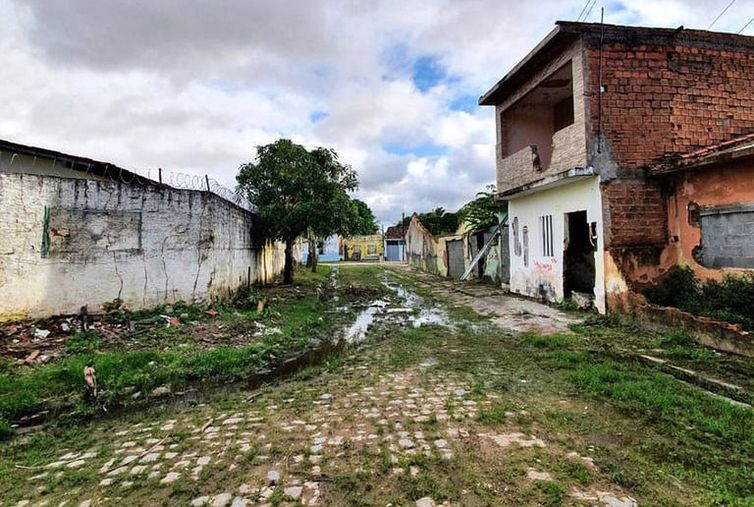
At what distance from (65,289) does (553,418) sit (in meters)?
8.54

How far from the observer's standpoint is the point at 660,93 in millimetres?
8266

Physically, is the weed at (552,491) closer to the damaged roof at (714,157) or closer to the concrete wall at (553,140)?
the damaged roof at (714,157)

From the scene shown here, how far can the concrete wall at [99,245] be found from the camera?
277 inches

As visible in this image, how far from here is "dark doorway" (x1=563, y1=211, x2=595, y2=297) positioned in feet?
33.7

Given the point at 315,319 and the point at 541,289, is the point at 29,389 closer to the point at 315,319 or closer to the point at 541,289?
the point at 315,319

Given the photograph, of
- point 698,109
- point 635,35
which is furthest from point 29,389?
point 698,109

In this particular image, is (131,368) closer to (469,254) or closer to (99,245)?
(99,245)

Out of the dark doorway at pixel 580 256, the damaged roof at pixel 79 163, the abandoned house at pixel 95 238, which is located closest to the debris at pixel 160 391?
the abandoned house at pixel 95 238

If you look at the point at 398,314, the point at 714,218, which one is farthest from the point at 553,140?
the point at 398,314

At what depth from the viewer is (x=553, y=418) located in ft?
11.5

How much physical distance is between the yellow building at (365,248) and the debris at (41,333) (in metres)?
45.9

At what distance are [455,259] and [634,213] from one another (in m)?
12.6

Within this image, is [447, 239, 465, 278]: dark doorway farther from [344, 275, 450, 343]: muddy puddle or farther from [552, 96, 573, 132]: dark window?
[552, 96, 573, 132]: dark window

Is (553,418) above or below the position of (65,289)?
below
